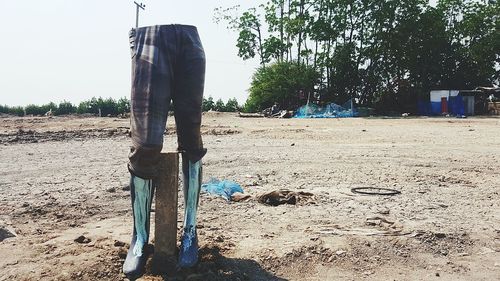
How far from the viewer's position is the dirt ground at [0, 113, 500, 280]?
2.93m

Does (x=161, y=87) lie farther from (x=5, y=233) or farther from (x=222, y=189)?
(x=222, y=189)

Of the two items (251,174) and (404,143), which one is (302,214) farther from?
(404,143)

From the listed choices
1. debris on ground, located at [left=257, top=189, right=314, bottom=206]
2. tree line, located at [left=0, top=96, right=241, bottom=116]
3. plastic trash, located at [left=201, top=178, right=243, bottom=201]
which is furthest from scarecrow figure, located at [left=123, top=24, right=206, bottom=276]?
tree line, located at [left=0, top=96, right=241, bottom=116]

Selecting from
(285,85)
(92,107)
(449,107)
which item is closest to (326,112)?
(285,85)

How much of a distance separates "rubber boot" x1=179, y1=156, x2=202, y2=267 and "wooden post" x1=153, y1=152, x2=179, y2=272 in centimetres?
9

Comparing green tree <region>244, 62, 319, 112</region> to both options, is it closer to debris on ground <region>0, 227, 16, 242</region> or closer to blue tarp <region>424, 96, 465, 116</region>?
blue tarp <region>424, 96, 465, 116</region>

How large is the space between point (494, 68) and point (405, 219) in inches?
1456

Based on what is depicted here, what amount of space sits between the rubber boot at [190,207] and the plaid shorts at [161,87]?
118mm

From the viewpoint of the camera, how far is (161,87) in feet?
8.42

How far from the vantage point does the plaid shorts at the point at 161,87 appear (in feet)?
8.35

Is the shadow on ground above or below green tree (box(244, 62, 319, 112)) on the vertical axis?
below

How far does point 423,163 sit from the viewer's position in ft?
24.9

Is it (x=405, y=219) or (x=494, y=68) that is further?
(x=494, y=68)

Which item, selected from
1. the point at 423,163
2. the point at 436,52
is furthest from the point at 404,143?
the point at 436,52
